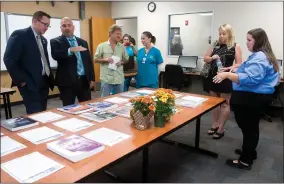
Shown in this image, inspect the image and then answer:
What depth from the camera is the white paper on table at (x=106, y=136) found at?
4.31 feet

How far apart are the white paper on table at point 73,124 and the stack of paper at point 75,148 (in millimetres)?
186

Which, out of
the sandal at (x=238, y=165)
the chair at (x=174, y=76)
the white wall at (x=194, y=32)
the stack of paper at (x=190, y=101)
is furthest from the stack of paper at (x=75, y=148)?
the white wall at (x=194, y=32)

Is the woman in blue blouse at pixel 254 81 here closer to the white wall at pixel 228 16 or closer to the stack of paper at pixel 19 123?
the stack of paper at pixel 19 123

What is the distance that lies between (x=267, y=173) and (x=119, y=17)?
5268 mm

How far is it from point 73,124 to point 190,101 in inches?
46.0

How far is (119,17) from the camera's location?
630 cm

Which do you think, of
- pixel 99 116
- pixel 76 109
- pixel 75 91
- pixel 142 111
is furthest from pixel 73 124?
pixel 75 91

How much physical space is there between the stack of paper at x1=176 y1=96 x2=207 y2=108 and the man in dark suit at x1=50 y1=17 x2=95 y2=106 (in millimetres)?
1041

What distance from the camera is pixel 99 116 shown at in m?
1.75

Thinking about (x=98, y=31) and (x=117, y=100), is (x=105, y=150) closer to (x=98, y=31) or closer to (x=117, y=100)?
(x=117, y=100)

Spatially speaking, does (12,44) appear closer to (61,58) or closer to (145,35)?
(61,58)

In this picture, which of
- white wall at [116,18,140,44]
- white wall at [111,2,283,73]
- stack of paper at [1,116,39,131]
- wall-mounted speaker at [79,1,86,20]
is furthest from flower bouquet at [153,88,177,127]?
white wall at [116,18,140,44]

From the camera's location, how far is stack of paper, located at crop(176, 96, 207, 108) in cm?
214

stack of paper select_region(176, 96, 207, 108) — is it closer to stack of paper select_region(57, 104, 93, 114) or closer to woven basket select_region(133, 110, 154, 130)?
woven basket select_region(133, 110, 154, 130)
